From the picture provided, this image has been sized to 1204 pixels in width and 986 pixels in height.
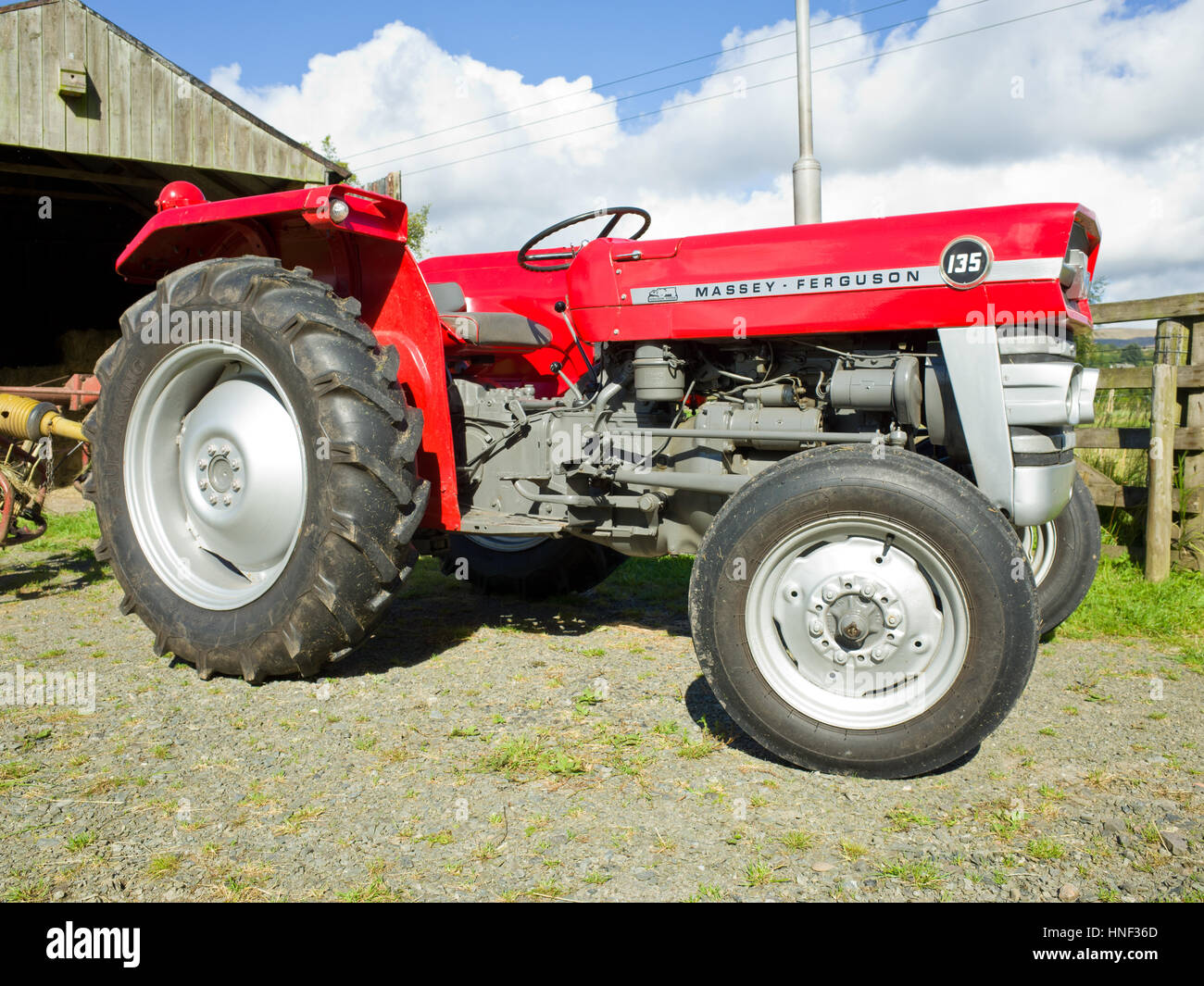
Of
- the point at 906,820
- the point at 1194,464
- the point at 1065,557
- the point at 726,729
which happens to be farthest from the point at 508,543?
the point at 1194,464

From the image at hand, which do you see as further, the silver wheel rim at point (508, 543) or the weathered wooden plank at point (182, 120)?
the weathered wooden plank at point (182, 120)

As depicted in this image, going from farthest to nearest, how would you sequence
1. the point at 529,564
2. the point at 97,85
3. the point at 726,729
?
→ 1. the point at 97,85
2. the point at 529,564
3. the point at 726,729

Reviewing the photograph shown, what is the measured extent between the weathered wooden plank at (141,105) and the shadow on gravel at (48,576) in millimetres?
3773

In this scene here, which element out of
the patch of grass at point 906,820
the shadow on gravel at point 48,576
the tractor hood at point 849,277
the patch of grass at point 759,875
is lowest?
the patch of grass at point 759,875

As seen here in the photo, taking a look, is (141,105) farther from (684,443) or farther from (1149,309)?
(1149,309)

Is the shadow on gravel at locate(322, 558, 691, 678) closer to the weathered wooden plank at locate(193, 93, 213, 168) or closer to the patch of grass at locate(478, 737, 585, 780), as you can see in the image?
the patch of grass at locate(478, 737, 585, 780)

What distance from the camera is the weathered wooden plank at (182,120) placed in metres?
7.99

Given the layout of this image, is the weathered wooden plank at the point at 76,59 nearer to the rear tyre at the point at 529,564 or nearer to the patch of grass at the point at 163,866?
the rear tyre at the point at 529,564

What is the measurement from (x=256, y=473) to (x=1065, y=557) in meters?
3.36

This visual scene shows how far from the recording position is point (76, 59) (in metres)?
7.49

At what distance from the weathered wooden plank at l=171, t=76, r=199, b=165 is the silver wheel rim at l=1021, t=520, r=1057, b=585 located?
7.44m

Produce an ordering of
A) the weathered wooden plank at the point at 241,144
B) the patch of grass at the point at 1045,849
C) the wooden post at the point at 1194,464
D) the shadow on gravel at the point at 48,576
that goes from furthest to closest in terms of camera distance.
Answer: the weathered wooden plank at the point at 241,144
the wooden post at the point at 1194,464
the shadow on gravel at the point at 48,576
the patch of grass at the point at 1045,849

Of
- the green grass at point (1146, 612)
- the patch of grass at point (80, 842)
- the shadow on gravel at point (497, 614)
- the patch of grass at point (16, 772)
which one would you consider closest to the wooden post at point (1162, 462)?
the green grass at point (1146, 612)

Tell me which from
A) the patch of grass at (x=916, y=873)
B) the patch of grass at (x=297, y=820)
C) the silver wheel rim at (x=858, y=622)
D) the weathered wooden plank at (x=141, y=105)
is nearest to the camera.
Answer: the patch of grass at (x=916, y=873)
